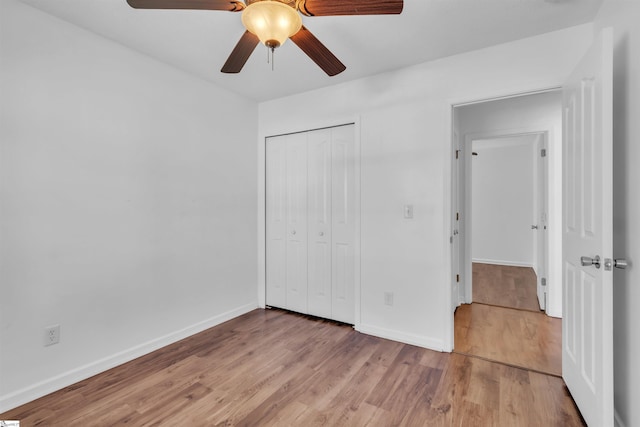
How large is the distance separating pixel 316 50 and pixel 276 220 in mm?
2262

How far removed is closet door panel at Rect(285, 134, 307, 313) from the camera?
346 centimetres

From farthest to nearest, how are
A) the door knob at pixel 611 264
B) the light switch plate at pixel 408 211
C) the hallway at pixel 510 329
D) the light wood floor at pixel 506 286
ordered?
the light wood floor at pixel 506 286 → the light switch plate at pixel 408 211 → the hallway at pixel 510 329 → the door knob at pixel 611 264

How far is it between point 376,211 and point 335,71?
1422 millimetres

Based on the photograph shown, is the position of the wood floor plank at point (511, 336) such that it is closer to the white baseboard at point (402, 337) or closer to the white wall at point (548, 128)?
the white baseboard at point (402, 337)

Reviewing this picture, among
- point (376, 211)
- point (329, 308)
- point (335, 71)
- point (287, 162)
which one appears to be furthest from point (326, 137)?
point (329, 308)

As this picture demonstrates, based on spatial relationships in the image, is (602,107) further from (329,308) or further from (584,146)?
(329,308)

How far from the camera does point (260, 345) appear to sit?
2.71m

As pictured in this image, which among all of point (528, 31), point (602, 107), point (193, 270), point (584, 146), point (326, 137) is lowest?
point (193, 270)

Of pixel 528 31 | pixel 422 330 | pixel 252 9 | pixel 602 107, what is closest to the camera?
pixel 252 9

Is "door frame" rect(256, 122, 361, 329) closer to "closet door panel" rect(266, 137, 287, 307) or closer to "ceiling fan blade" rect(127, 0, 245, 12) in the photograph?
"closet door panel" rect(266, 137, 287, 307)

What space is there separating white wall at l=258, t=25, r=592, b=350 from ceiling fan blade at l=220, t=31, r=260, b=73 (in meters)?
1.46

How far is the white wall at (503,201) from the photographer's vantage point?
5969 millimetres

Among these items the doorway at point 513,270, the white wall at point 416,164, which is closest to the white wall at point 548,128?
the doorway at point 513,270

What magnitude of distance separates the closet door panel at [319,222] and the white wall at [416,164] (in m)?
0.32
